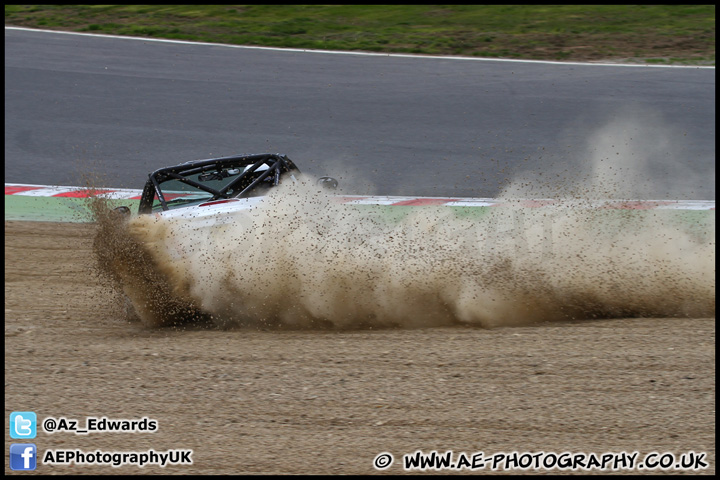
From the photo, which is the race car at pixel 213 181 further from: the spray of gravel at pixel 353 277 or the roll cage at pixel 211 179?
the spray of gravel at pixel 353 277

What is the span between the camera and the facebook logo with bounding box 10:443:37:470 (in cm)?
384

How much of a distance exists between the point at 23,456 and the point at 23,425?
1.11 feet

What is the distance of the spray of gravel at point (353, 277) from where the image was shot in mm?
5902

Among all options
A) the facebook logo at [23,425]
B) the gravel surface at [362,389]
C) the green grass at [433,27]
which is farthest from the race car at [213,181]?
the green grass at [433,27]

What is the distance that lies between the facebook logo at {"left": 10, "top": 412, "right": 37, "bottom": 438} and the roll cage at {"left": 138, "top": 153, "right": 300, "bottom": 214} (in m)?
2.86

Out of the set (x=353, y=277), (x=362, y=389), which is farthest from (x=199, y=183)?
(x=362, y=389)

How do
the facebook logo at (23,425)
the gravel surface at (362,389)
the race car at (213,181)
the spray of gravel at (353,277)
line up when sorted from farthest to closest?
the race car at (213,181)
the spray of gravel at (353,277)
the facebook logo at (23,425)
the gravel surface at (362,389)

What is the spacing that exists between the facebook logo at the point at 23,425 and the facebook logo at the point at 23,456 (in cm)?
12

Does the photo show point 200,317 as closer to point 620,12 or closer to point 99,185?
point 99,185

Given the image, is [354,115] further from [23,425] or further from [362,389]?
[23,425]

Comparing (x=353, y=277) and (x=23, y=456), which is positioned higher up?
(x=353, y=277)

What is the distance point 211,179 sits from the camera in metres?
7.04

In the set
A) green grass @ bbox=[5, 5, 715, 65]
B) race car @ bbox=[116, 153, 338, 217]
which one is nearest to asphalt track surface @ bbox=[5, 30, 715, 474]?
race car @ bbox=[116, 153, 338, 217]

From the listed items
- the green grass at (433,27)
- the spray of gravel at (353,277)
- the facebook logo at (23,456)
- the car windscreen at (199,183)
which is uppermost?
the green grass at (433,27)
